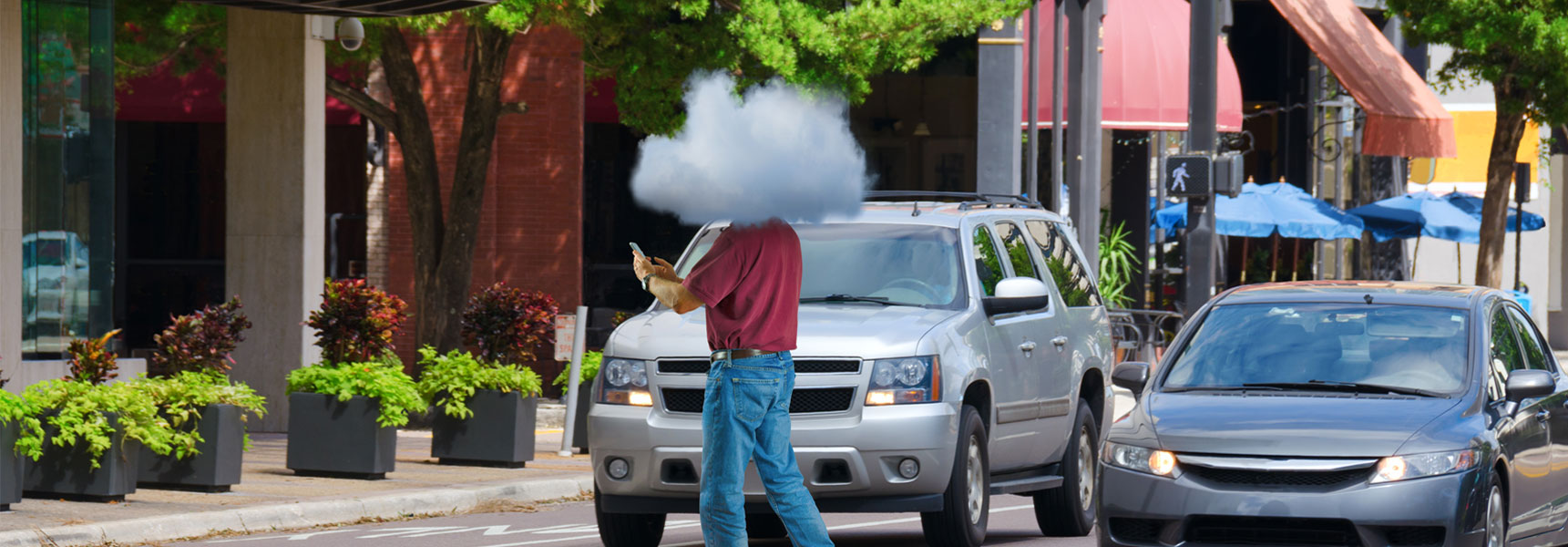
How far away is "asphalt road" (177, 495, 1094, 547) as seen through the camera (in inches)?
438

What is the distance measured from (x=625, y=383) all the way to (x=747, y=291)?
6.06 feet

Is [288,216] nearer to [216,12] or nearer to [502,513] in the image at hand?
[216,12]

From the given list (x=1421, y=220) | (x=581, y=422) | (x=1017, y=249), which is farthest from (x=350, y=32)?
(x=1421, y=220)

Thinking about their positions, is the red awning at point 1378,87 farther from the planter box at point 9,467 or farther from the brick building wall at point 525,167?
the planter box at point 9,467

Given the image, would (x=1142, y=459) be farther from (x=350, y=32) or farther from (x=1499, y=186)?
(x=1499, y=186)

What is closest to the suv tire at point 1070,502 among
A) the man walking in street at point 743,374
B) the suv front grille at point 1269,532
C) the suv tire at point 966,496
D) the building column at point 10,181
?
the suv tire at point 966,496

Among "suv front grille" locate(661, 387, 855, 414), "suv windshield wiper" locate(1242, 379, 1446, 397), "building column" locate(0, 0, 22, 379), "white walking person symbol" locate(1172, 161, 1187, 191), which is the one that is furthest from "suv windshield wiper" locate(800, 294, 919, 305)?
"white walking person symbol" locate(1172, 161, 1187, 191)

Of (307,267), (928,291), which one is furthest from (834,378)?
(307,267)

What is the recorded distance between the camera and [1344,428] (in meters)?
8.09

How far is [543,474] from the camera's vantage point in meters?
14.6

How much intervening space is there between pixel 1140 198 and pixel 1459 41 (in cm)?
641

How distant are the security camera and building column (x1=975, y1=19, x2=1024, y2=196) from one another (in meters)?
7.71

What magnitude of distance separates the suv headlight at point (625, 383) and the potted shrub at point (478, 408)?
511 centimetres

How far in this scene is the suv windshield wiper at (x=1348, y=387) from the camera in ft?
28.6
